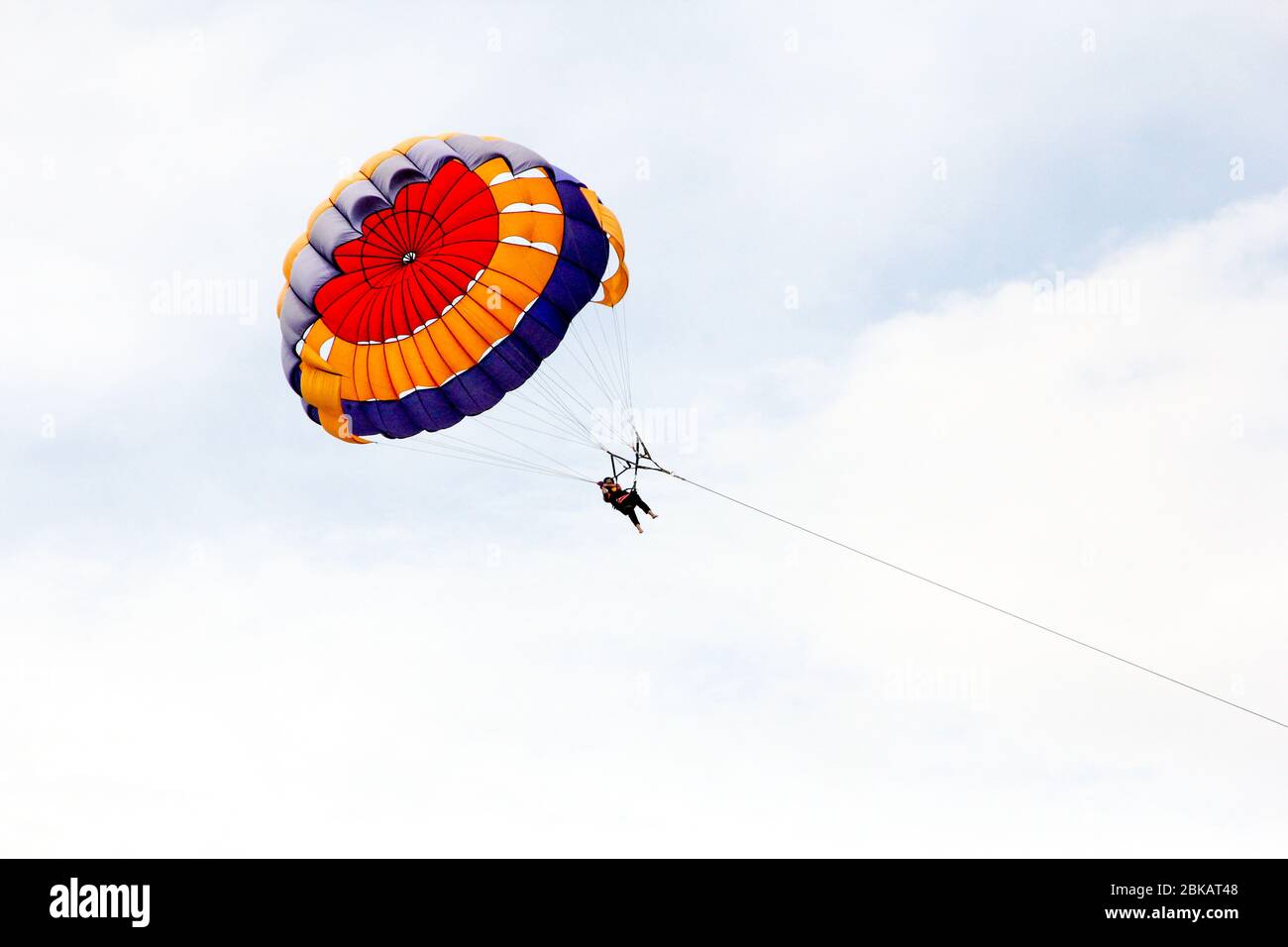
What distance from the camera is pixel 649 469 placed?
21016mm

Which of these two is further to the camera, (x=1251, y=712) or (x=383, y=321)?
(x=383, y=321)

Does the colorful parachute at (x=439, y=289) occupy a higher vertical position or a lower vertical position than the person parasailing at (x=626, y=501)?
higher

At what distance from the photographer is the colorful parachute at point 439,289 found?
2192 centimetres

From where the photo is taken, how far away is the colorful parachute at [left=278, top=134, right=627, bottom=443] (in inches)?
863

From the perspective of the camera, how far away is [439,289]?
883 inches

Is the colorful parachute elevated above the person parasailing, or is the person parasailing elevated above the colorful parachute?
the colorful parachute

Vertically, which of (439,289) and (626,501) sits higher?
(439,289)
